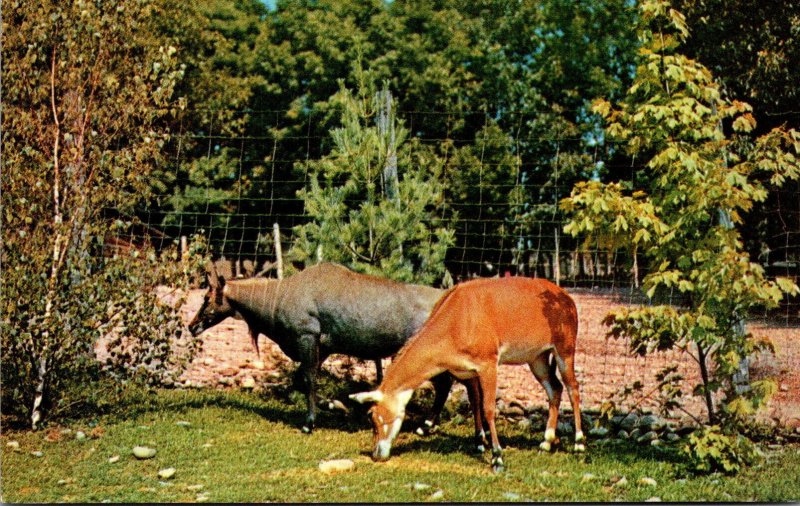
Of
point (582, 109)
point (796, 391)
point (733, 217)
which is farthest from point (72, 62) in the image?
point (582, 109)

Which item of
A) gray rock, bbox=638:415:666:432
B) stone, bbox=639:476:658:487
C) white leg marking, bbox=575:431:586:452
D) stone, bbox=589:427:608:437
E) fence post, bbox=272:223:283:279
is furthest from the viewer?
fence post, bbox=272:223:283:279

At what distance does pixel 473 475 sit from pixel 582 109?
22110 mm

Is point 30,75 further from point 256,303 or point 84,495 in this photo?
point 84,495

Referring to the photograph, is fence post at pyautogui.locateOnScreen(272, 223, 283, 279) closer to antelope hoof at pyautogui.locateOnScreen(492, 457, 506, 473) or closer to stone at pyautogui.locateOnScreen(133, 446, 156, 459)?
stone at pyautogui.locateOnScreen(133, 446, 156, 459)

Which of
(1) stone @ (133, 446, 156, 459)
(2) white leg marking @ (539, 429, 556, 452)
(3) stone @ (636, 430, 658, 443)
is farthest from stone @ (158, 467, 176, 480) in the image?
(3) stone @ (636, 430, 658, 443)

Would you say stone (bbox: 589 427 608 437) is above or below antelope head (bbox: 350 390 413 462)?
below

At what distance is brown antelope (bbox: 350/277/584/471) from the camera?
7152 mm

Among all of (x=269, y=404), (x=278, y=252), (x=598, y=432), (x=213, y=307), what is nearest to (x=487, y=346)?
(x=598, y=432)

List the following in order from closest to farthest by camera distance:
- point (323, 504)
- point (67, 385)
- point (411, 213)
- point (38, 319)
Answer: point (323, 504) < point (38, 319) < point (67, 385) < point (411, 213)

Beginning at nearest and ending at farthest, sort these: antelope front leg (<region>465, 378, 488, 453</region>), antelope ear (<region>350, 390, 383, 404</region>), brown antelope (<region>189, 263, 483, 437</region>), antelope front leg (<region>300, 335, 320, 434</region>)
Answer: antelope ear (<region>350, 390, 383, 404</region>) < antelope front leg (<region>465, 378, 488, 453</region>) < antelope front leg (<region>300, 335, 320, 434</region>) < brown antelope (<region>189, 263, 483, 437</region>)

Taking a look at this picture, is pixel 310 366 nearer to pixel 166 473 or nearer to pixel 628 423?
pixel 166 473

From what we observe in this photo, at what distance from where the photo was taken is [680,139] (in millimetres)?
7168

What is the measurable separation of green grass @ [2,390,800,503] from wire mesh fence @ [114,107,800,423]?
966mm

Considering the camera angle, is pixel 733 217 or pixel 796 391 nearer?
pixel 733 217
